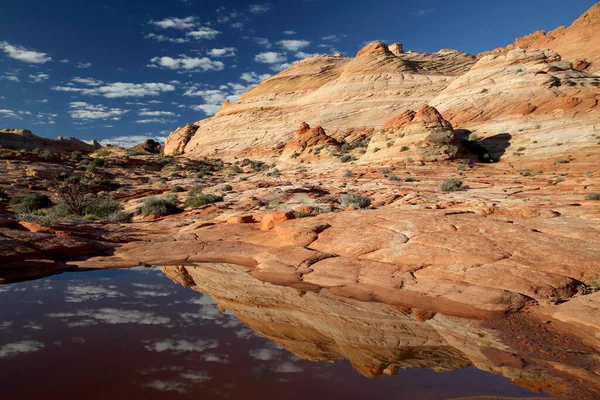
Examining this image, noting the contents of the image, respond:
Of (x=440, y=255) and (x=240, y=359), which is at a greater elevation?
(x=440, y=255)

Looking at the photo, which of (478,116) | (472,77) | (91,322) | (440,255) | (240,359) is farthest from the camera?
(472,77)

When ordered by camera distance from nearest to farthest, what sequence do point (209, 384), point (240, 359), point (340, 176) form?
point (209, 384) → point (240, 359) → point (340, 176)

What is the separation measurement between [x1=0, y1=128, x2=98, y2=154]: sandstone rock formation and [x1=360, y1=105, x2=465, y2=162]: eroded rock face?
5461cm

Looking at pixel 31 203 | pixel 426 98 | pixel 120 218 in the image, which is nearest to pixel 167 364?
pixel 120 218

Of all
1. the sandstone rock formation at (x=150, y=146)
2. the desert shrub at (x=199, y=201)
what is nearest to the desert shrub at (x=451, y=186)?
the desert shrub at (x=199, y=201)

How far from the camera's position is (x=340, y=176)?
26.5 m

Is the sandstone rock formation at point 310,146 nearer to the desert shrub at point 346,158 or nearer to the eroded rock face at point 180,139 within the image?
the desert shrub at point 346,158

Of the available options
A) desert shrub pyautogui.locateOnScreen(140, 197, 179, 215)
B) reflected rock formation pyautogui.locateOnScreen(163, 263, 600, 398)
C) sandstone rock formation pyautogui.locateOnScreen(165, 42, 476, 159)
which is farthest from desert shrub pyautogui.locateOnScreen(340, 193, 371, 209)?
sandstone rock formation pyautogui.locateOnScreen(165, 42, 476, 159)

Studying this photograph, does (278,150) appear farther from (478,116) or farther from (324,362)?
(324,362)

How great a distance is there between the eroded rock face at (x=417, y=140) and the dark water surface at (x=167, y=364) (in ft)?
82.4

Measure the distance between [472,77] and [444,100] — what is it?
13.1ft

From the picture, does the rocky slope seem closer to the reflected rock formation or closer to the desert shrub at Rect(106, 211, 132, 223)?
the desert shrub at Rect(106, 211, 132, 223)

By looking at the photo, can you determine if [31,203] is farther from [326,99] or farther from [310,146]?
[326,99]

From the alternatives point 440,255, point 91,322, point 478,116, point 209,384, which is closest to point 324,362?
point 209,384
